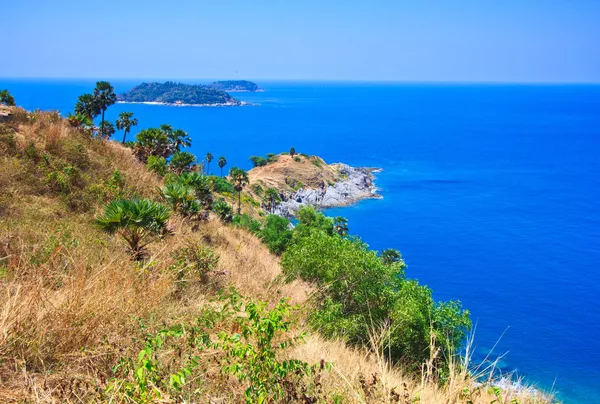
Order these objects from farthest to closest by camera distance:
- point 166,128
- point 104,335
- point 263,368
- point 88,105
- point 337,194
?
point 337,194 → point 88,105 → point 166,128 → point 104,335 → point 263,368

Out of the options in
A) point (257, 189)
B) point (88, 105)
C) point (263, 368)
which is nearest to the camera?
point (263, 368)

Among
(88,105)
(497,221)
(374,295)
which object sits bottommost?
(497,221)

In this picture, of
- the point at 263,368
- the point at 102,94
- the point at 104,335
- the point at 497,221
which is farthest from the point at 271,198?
the point at 263,368

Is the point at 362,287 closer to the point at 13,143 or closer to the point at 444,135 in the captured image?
the point at 13,143

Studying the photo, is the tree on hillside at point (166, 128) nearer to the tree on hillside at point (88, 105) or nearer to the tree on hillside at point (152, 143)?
the tree on hillside at point (152, 143)

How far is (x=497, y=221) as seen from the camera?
253ft

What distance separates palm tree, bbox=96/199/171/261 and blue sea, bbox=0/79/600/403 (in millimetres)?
6719

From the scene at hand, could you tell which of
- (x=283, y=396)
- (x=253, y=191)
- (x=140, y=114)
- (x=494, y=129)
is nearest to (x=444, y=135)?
(x=494, y=129)

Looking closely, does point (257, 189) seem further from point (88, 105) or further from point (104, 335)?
point (104, 335)

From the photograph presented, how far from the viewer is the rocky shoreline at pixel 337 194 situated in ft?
266

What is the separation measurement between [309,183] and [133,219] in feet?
266

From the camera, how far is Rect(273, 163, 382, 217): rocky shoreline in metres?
80.9

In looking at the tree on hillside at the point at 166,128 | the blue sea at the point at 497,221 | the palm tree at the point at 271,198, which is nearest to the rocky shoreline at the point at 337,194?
the palm tree at the point at 271,198

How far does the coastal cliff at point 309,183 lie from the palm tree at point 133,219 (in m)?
68.1
